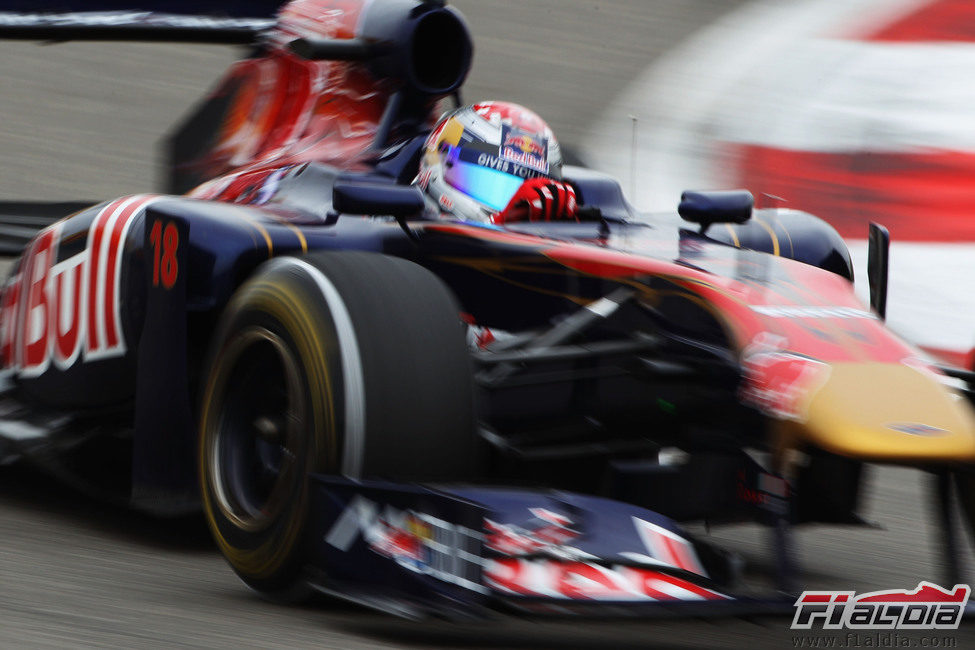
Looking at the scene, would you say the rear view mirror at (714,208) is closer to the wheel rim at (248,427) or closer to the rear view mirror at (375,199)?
the rear view mirror at (375,199)

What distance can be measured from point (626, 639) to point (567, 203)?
1.51 m

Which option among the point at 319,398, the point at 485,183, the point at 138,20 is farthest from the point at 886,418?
the point at 138,20

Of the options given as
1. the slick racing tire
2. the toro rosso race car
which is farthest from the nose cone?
the slick racing tire

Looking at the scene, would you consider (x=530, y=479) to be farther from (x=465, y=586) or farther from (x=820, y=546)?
(x=820, y=546)

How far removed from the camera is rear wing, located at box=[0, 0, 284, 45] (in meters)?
5.71

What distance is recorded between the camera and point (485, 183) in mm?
4699

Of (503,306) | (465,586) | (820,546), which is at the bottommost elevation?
(820,546)

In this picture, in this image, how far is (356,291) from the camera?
374 cm

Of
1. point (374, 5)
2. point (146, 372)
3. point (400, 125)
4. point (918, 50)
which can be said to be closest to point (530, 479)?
point (146, 372)

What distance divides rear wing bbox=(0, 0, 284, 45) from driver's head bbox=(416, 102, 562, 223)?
1.40 m

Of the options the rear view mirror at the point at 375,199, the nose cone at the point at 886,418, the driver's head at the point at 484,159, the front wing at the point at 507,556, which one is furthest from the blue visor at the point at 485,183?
the nose cone at the point at 886,418

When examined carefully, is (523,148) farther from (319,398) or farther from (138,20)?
(138,20)

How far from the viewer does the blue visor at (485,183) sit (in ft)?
15.4

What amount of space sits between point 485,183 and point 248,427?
3.72 ft
